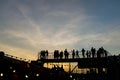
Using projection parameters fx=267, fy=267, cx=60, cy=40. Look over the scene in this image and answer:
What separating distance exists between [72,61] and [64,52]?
3262mm

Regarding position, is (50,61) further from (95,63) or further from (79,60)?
(95,63)

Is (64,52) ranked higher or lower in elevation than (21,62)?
higher

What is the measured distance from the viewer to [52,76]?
2124 inches

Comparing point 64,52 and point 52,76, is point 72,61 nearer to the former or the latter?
point 64,52

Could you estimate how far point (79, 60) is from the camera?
232ft

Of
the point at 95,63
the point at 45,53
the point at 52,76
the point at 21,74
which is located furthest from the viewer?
the point at 45,53

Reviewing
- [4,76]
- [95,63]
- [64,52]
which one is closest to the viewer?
[4,76]

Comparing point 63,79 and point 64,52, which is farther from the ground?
point 64,52

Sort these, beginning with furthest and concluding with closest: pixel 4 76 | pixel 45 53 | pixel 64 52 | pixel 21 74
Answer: pixel 45 53
pixel 64 52
pixel 21 74
pixel 4 76

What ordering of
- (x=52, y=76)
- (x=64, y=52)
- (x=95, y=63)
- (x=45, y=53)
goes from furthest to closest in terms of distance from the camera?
(x=45, y=53) < (x=64, y=52) < (x=95, y=63) < (x=52, y=76)

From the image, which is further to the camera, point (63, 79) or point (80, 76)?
point (80, 76)

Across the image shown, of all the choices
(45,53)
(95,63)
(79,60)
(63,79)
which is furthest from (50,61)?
(63,79)

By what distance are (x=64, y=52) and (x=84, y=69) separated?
750cm

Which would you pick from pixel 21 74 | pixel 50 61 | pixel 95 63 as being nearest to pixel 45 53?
pixel 50 61
